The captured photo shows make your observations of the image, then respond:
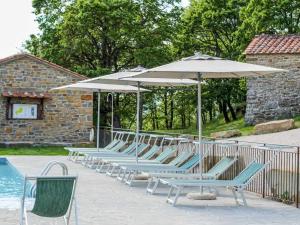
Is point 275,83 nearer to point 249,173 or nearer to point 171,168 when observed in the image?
point 171,168

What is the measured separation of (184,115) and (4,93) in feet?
79.0

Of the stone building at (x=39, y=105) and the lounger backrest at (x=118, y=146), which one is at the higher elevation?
the stone building at (x=39, y=105)

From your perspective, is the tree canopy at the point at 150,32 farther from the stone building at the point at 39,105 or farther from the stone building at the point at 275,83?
the stone building at the point at 39,105

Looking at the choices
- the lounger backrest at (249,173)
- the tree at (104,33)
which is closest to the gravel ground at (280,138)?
the lounger backrest at (249,173)

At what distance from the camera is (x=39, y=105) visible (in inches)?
989

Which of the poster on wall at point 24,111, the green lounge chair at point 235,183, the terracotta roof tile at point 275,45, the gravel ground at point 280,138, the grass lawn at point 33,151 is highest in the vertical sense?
the terracotta roof tile at point 275,45

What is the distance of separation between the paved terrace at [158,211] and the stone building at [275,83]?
15127 millimetres

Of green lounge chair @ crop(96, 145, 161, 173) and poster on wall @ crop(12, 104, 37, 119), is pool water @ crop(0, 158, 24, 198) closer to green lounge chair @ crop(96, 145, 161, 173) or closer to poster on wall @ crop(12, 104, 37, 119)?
green lounge chair @ crop(96, 145, 161, 173)

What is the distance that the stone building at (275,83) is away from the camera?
26.2 m

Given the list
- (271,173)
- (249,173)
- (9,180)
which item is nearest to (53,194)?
(249,173)

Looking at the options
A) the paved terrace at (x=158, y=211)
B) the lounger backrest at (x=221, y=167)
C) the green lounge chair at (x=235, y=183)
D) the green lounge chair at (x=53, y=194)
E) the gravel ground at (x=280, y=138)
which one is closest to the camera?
the green lounge chair at (x=53, y=194)

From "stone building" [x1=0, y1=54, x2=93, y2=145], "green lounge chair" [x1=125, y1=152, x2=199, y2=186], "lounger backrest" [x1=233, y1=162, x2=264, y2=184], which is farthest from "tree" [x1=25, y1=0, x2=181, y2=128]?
"lounger backrest" [x1=233, y1=162, x2=264, y2=184]

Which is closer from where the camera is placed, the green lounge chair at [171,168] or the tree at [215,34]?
the green lounge chair at [171,168]

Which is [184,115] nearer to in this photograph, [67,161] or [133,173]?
[67,161]
